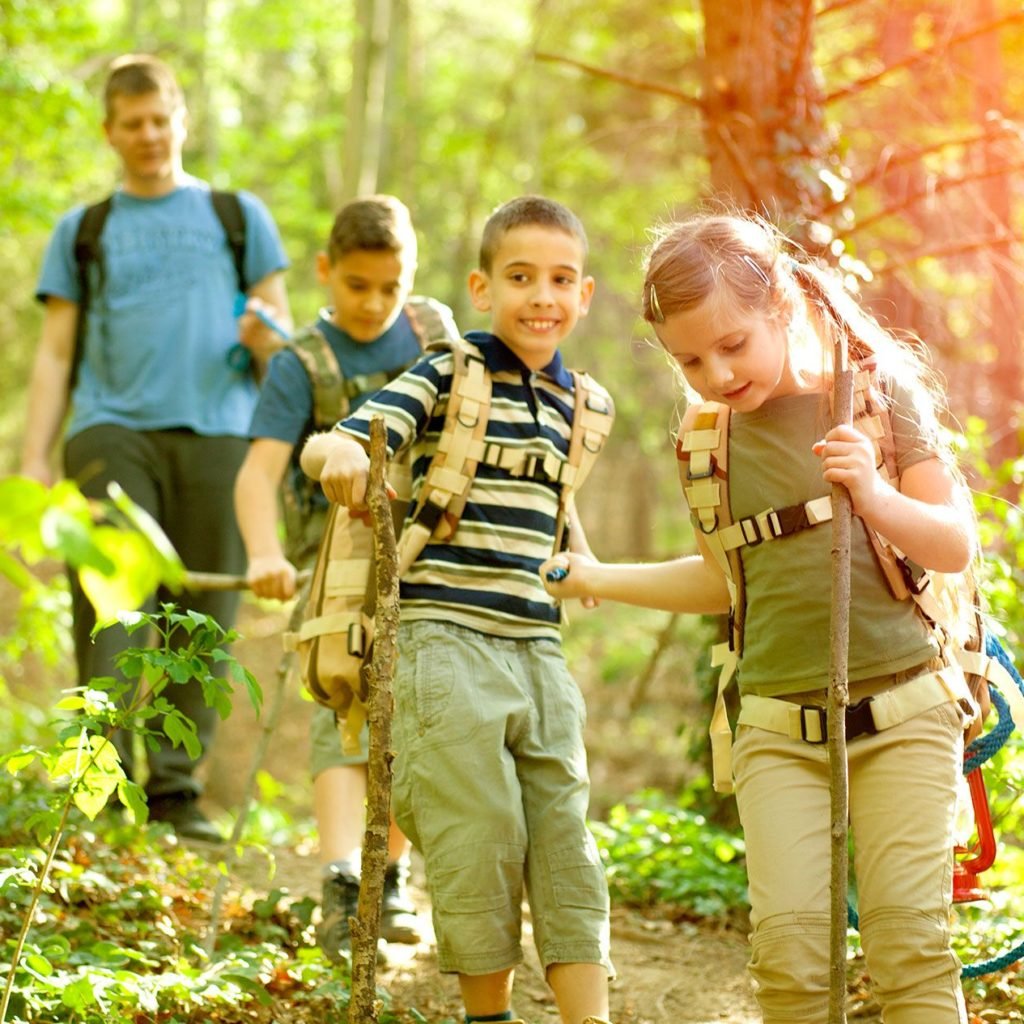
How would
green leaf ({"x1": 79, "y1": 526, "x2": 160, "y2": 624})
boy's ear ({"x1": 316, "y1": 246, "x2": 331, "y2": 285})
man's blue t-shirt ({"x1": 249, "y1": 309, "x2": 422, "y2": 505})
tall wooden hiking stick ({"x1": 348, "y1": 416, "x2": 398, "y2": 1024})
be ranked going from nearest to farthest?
green leaf ({"x1": 79, "y1": 526, "x2": 160, "y2": 624})
tall wooden hiking stick ({"x1": 348, "y1": 416, "x2": 398, "y2": 1024})
man's blue t-shirt ({"x1": 249, "y1": 309, "x2": 422, "y2": 505})
boy's ear ({"x1": 316, "y1": 246, "x2": 331, "y2": 285})

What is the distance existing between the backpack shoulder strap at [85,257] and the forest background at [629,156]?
1.99 metres

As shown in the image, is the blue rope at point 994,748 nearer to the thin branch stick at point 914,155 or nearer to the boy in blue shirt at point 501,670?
the boy in blue shirt at point 501,670

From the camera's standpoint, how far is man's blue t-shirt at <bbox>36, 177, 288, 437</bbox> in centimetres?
520

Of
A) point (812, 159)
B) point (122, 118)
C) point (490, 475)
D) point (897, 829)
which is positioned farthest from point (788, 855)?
point (122, 118)

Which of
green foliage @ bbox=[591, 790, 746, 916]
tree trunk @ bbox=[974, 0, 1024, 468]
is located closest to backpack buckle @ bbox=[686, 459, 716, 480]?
green foliage @ bbox=[591, 790, 746, 916]

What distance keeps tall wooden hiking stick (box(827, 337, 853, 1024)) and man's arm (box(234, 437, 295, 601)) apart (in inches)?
75.5

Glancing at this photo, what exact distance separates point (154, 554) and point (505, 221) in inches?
93.7

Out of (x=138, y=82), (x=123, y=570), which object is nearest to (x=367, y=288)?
(x=138, y=82)

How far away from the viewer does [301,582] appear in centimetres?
427

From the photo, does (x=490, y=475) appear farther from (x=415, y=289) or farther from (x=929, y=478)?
(x=415, y=289)

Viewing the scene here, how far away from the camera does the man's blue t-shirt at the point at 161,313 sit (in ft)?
17.1

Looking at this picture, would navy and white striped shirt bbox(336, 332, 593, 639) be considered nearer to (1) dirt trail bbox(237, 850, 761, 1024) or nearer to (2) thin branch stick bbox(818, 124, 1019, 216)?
(1) dirt trail bbox(237, 850, 761, 1024)

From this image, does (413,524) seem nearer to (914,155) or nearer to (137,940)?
(137,940)

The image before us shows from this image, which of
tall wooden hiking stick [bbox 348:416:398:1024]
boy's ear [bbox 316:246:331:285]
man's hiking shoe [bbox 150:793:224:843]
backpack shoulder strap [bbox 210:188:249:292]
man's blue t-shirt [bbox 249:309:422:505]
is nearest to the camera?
tall wooden hiking stick [bbox 348:416:398:1024]
